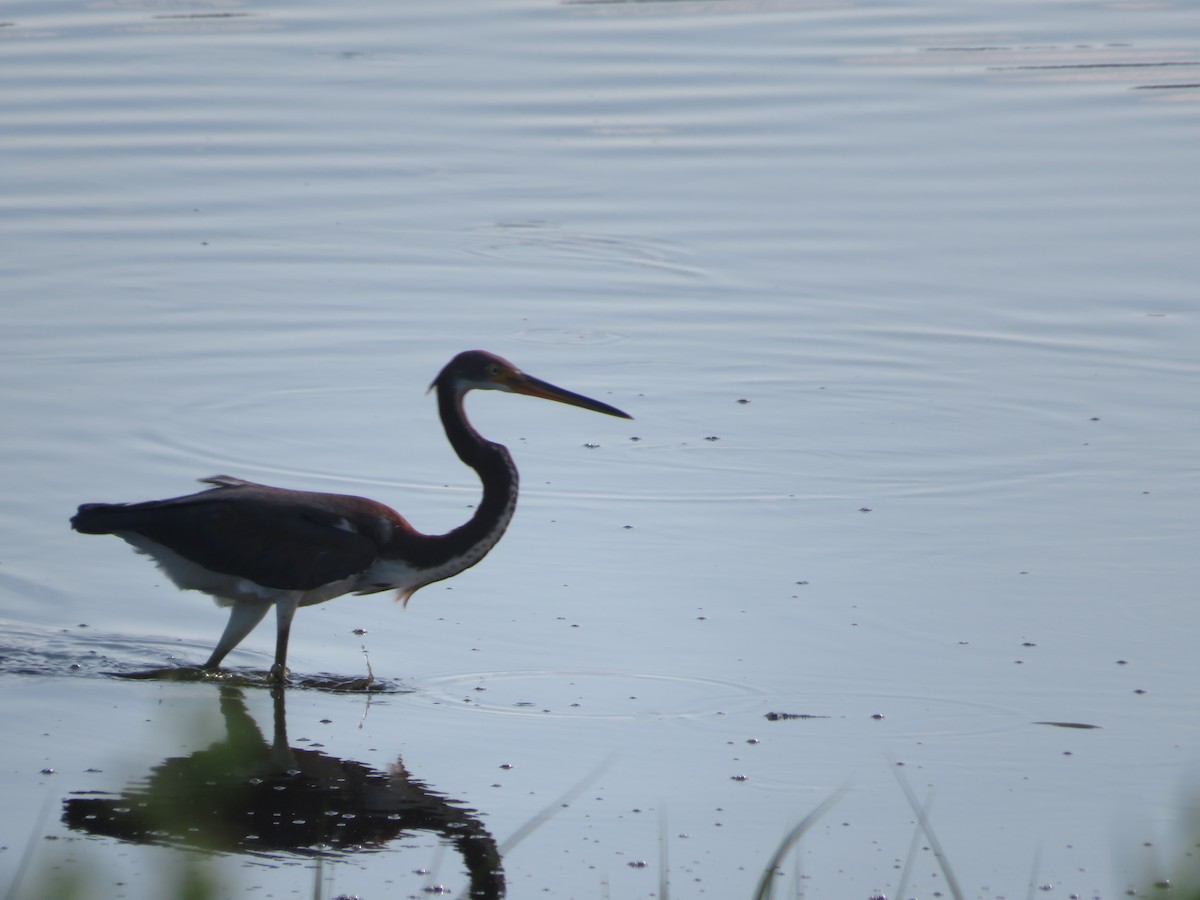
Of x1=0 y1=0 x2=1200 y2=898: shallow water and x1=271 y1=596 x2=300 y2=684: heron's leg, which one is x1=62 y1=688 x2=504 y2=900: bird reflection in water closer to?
x1=0 y1=0 x2=1200 y2=898: shallow water

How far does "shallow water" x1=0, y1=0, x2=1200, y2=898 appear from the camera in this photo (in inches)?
243

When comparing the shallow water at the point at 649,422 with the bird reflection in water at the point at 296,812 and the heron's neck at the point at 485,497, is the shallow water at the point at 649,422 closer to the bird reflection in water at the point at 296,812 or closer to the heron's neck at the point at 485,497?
the bird reflection in water at the point at 296,812

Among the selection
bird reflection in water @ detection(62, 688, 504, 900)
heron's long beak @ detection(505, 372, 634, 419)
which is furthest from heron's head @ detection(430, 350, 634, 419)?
bird reflection in water @ detection(62, 688, 504, 900)

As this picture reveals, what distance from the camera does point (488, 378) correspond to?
7.91m

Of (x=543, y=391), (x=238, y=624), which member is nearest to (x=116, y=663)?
(x=238, y=624)

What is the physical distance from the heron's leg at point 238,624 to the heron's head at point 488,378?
114 centimetres

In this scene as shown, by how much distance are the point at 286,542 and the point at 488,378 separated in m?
1.10

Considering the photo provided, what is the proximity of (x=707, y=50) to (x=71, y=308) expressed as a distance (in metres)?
8.63

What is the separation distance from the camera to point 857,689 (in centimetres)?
704

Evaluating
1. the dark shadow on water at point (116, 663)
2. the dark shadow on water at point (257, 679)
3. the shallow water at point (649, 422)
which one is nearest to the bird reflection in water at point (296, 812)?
the shallow water at point (649, 422)

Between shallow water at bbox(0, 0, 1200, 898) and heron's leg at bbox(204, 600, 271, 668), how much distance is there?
201 millimetres

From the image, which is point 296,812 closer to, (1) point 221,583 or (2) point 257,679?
(2) point 257,679

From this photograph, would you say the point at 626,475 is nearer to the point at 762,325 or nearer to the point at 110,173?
the point at 762,325

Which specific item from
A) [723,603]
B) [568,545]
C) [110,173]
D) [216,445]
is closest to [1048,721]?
[723,603]
